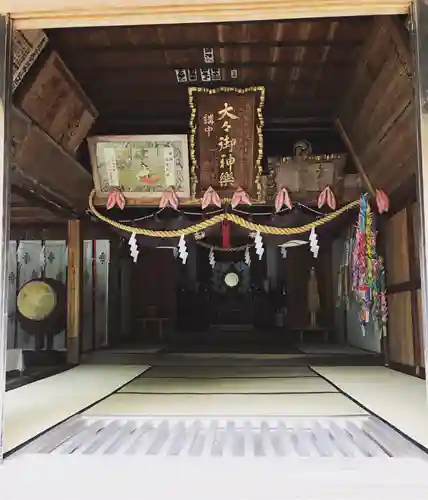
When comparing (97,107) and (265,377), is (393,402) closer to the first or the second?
(265,377)

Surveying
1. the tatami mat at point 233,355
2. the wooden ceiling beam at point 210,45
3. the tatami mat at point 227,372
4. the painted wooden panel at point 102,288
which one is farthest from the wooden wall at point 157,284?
the wooden ceiling beam at point 210,45

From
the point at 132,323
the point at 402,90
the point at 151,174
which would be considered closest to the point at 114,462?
the point at 402,90

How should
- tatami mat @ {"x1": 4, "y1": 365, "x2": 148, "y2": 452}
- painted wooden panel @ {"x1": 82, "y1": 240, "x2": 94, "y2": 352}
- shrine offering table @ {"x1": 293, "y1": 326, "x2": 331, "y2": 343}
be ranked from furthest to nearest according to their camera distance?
shrine offering table @ {"x1": 293, "y1": 326, "x2": 331, "y2": 343}, painted wooden panel @ {"x1": 82, "y1": 240, "x2": 94, "y2": 352}, tatami mat @ {"x1": 4, "y1": 365, "x2": 148, "y2": 452}

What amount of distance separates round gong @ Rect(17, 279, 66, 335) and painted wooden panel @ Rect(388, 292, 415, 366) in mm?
3894

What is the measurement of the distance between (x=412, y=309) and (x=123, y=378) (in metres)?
2.61

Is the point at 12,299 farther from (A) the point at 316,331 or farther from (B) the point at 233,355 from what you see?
(A) the point at 316,331

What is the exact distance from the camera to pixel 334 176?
5449 millimetres

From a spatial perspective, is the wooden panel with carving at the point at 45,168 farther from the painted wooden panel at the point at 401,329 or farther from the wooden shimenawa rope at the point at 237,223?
the painted wooden panel at the point at 401,329

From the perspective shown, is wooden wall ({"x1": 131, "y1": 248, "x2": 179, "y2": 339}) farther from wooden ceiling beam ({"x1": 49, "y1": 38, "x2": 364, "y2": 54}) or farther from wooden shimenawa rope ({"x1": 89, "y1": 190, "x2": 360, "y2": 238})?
wooden ceiling beam ({"x1": 49, "y1": 38, "x2": 364, "y2": 54})

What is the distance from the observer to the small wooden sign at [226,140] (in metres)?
4.50

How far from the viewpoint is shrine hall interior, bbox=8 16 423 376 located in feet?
12.2

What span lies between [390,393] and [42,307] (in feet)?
14.8

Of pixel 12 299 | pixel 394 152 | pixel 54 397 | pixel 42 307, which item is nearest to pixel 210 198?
pixel 394 152

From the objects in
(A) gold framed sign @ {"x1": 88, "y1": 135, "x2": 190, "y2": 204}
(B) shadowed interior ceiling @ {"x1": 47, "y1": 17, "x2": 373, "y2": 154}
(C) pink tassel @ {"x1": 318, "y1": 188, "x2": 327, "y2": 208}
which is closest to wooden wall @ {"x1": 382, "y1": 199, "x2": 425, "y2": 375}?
(C) pink tassel @ {"x1": 318, "y1": 188, "x2": 327, "y2": 208}
